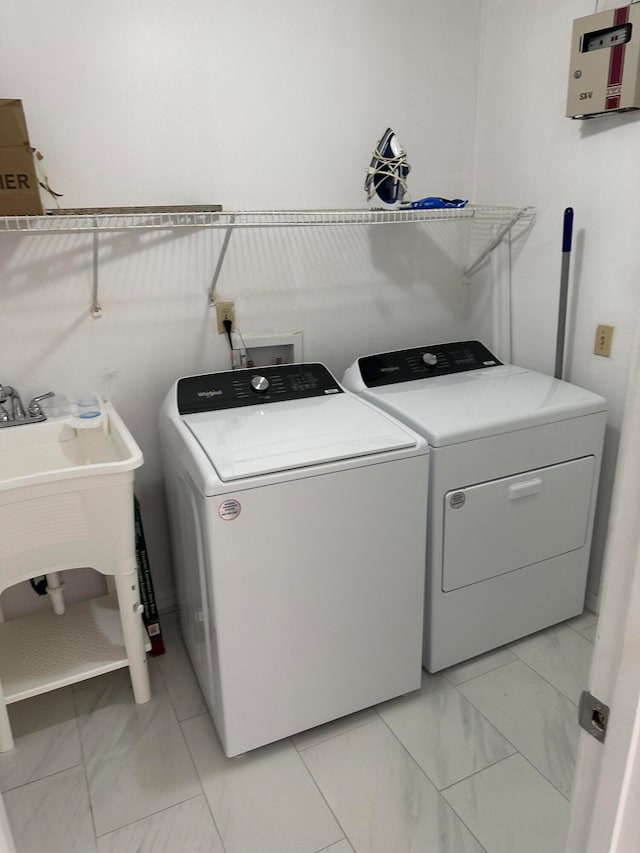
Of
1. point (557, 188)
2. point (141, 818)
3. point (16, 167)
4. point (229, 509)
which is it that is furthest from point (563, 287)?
point (141, 818)

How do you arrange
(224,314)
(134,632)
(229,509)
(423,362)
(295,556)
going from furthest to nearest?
(423,362) < (224,314) < (134,632) < (295,556) < (229,509)

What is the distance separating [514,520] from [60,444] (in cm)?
144

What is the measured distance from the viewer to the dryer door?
1860mm

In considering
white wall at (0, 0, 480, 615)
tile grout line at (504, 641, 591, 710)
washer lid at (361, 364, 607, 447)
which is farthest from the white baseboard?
white wall at (0, 0, 480, 615)

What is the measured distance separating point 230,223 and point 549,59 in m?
1.22

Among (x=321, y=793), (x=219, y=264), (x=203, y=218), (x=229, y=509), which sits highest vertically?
(x=203, y=218)

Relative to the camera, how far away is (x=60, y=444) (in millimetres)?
1880

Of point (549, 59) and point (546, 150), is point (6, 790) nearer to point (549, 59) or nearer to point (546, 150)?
point (546, 150)

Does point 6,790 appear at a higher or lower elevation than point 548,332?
lower

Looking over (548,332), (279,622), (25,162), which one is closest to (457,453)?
(279,622)

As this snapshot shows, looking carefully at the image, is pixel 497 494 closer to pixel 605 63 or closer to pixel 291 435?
pixel 291 435

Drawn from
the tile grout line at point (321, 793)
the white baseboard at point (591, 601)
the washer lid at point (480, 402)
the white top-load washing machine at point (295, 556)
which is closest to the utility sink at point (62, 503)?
the white top-load washing machine at point (295, 556)

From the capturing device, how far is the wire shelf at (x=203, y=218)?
1.73 meters

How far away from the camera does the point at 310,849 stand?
1489 mm
